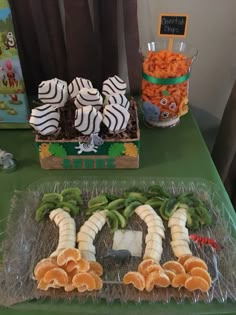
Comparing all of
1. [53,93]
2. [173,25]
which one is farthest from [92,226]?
[173,25]

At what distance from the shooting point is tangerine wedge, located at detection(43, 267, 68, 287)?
651 millimetres

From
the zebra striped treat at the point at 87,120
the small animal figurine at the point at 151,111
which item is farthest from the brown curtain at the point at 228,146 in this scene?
the zebra striped treat at the point at 87,120

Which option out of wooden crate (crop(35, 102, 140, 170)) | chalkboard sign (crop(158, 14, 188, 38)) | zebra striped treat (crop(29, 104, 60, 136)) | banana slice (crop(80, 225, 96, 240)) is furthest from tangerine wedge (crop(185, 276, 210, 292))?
chalkboard sign (crop(158, 14, 188, 38))

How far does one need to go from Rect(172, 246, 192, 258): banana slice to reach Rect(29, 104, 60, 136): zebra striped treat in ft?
1.30

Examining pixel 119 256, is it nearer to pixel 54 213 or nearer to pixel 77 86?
pixel 54 213

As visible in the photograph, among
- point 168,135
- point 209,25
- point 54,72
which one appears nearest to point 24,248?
point 168,135

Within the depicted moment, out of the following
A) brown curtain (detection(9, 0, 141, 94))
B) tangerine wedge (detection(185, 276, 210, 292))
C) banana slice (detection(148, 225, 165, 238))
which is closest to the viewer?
tangerine wedge (detection(185, 276, 210, 292))

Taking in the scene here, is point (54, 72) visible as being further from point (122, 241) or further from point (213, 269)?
point (213, 269)

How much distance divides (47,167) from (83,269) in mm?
347

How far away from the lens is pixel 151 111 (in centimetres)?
104

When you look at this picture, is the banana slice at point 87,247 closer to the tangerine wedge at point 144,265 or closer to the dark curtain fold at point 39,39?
the tangerine wedge at point 144,265

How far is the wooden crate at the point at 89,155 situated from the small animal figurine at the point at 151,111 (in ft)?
0.44

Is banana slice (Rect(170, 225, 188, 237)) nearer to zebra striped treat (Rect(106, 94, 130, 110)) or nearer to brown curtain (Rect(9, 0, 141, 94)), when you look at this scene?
zebra striped treat (Rect(106, 94, 130, 110))

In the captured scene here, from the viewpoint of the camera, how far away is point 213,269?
Answer: 70 centimetres
